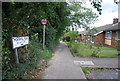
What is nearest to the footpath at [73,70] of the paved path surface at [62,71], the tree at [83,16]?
the paved path surface at [62,71]

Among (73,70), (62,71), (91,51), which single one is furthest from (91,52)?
(62,71)

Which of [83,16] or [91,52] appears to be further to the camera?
[83,16]

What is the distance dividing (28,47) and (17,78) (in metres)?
1.42

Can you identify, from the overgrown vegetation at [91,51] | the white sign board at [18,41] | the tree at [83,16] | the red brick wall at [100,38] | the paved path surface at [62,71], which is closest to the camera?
the white sign board at [18,41]

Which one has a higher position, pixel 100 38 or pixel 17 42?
pixel 17 42

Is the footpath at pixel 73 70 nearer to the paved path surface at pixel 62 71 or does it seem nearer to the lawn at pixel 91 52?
the paved path surface at pixel 62 71

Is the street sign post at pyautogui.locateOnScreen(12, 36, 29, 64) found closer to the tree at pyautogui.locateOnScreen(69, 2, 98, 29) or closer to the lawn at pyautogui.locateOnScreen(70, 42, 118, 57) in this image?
the lawn at pyautogui.locateOnScreen(70, 42, 118, 57)

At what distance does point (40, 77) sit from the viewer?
3.94m

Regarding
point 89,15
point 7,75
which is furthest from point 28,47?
point 89,15

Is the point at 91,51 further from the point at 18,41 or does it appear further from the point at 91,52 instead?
the point at 18,41

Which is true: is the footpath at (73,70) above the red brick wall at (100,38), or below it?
below

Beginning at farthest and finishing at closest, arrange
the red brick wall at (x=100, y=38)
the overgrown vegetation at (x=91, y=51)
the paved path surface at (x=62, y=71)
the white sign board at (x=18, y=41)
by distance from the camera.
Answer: the red brick wall at (x=100, y=38) → the overgrown vegetation at (x=91, y=51) → the paved path surface at (x=62, y=71) → the white sign board at (x=18, y=41)

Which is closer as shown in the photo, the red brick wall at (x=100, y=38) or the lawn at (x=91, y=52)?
the lawn at (x=91, y=52)

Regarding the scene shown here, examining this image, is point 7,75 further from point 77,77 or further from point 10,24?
point 77,77
